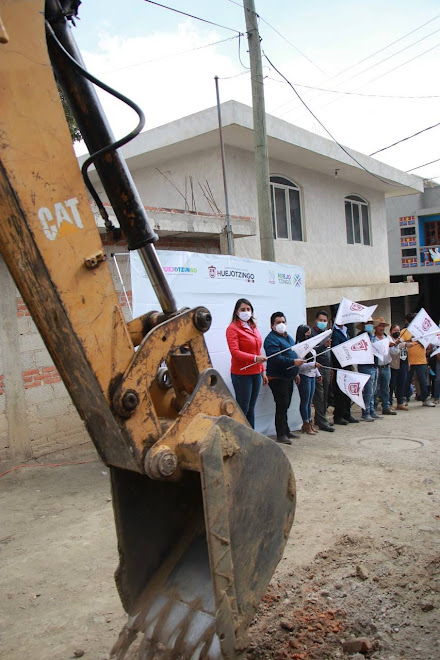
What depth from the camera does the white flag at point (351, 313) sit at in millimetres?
8328

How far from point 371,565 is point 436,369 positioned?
755 cm

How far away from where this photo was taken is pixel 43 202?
1922 millimetres

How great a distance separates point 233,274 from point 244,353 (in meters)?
1.03

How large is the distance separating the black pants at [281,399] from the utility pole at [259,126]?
243cm

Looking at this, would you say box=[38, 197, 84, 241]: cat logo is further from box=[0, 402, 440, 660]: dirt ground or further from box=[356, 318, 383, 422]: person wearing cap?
box=[356, 318, 383, 422]: person wearing cap

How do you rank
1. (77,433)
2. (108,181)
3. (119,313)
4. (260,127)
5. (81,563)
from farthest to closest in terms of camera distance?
(260,127) < (77,433) < (81,563) < (108,181) < (119,313)

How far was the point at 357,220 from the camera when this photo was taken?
16.1 metres

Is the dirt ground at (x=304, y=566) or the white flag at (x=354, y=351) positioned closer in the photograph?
the dirt ground at (x=304, y=566)

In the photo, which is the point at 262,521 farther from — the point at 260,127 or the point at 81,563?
the point at 260,127

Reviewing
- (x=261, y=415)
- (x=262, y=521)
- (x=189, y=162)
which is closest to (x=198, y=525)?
(x=262, y=521)

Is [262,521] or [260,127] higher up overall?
[260,127]

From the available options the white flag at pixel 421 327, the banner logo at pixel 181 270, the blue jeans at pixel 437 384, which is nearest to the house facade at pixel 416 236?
the blue jeans at pixel 437 384

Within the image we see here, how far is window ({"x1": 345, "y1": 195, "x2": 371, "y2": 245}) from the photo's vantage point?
15660mm

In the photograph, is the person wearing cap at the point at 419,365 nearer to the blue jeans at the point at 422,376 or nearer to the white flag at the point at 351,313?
the blue jeans at the point at 422,376
